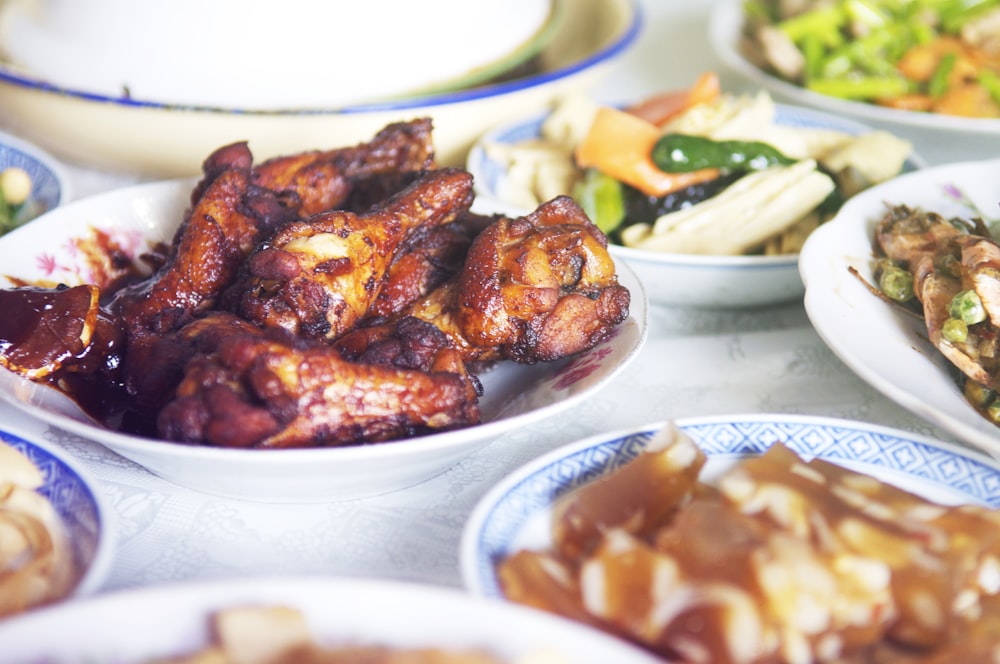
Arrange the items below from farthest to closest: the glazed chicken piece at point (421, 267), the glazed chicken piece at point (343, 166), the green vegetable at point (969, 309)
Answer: the glazed chicken piece at point (343, 166) → the glazed chicken piece at point (421, 267) → the green vegetable at point (969, 309)

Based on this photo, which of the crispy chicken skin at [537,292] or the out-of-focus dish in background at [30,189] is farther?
the out-of-focus dish in background at [30,189]

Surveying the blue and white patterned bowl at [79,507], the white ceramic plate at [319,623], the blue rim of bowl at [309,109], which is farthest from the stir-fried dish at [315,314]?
the blue rim of bowl at [309,109]

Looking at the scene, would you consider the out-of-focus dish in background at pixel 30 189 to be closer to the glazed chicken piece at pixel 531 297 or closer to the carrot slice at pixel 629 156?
the glazed chicken piece at pixel 531 297

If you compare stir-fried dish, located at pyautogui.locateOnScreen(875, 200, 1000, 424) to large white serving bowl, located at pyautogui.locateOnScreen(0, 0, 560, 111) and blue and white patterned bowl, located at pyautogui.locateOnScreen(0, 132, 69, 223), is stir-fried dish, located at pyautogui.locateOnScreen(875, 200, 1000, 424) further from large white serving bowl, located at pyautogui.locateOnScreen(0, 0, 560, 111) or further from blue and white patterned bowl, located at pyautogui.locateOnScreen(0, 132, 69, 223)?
blue and white patterned bowl, located at pyautogui.locateOnScreen(0, 132, 69, 223)

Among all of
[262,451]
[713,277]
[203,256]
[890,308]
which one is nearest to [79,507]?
[262,451]

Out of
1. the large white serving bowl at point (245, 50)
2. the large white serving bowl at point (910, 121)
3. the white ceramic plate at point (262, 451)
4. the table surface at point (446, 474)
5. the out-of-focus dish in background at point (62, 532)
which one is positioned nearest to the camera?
the out-of-focus dish in background at point (62, 532)

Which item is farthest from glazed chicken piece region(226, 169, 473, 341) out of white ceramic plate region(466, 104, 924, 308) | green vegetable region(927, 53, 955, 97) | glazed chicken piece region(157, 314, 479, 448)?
green vegetable region(927, 53, 955, 97)

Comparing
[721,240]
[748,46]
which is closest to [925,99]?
[748,46]
